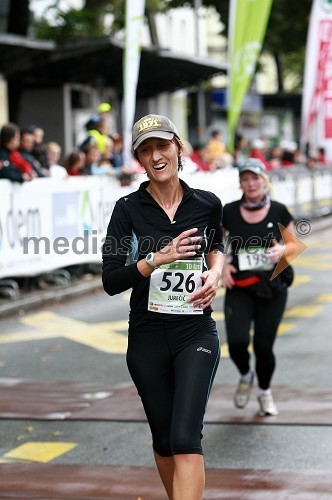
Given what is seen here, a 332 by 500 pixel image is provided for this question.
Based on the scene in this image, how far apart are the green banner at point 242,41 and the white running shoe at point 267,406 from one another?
483 inches

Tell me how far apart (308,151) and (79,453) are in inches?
732

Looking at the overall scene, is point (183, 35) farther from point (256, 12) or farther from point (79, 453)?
point (79, 453)

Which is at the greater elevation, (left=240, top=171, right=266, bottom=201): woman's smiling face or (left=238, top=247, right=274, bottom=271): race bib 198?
(left=240, top=171, right=266, bottom=201): woman's smiling face

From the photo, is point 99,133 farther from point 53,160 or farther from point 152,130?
point 152,130

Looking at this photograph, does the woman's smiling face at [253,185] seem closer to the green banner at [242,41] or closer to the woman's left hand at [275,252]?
the woman's left hand at [275,252]

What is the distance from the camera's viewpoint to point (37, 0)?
30.2 metres

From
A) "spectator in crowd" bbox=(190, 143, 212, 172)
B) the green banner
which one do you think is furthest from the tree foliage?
the green banner

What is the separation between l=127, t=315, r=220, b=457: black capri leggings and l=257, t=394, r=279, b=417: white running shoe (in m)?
2.98

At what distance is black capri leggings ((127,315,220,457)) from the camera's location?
16.1 feet

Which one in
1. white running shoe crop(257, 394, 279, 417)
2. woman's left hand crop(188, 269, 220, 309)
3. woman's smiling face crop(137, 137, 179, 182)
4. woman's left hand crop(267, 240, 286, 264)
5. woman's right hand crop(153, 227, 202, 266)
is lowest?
white running shoe crop(257, 394, 279, 417)

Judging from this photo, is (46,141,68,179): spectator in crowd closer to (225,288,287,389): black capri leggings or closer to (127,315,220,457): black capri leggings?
(225,288,287,389): black capri leggings

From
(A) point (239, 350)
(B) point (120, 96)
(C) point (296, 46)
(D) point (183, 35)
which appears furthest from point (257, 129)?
(A) point (239, 350)

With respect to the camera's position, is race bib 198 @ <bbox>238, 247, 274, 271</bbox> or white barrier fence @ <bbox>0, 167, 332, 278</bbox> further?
white barrier fence @ <bbox>0, 167, 332, 278</bbox>

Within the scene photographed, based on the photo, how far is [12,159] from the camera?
1430cm
